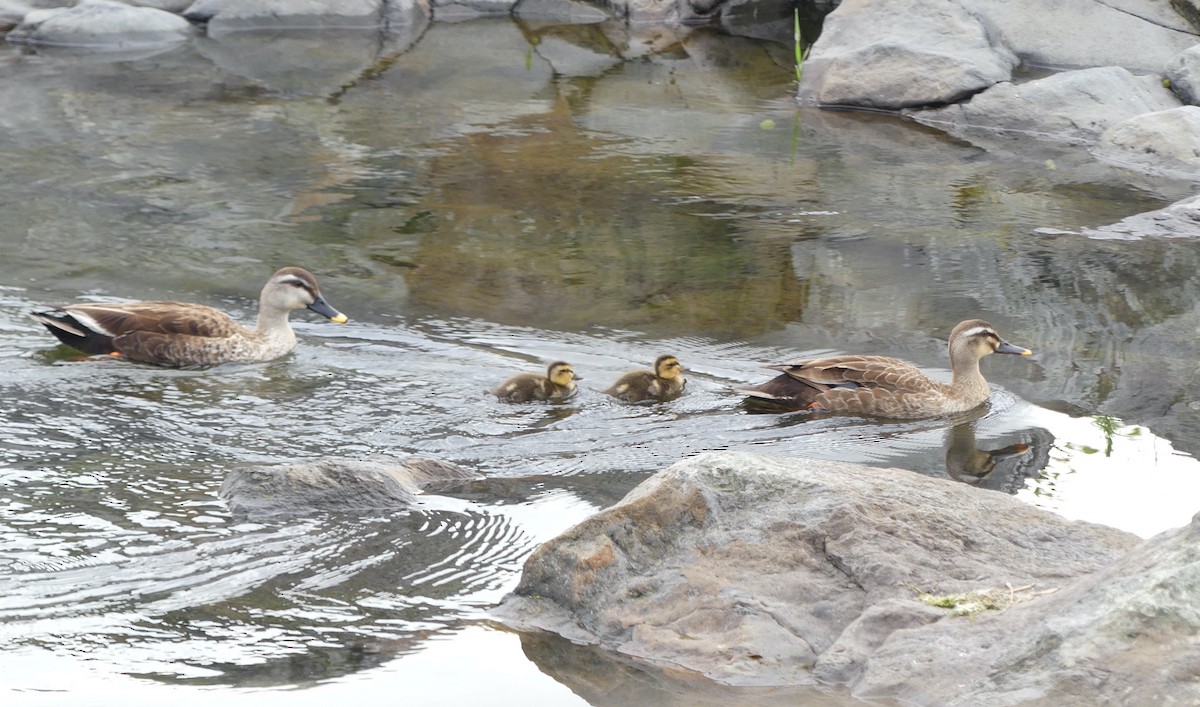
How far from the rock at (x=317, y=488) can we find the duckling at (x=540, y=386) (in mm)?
1588

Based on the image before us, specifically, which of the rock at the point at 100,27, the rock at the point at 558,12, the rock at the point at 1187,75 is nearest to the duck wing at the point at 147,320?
A: the rock at the point at 1187,75

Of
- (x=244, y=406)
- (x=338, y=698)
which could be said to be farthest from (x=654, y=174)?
(x=338, y=698)

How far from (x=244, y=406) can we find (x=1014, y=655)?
16.4 feet

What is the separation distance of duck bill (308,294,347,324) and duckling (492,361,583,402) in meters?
1.61

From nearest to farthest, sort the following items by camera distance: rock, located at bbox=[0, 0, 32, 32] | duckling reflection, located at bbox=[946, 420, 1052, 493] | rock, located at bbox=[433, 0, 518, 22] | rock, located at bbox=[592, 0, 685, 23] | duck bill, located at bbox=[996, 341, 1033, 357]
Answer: duckling reflection, located at bbox=[946, 420, 1052, 493], duck bill, located at bbox=[996, 341, 1033, 357], rock, located at bbox=[0, 0, 32, 32], rock, located at bbox=[433, 0, 518, 22], rock, located at bbox=[592, 0, 685, 23]

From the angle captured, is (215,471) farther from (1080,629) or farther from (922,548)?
(1080,629)

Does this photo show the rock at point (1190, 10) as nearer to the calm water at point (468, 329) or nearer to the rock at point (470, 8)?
the calm water at point (468, 329)

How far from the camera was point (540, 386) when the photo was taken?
313 inches

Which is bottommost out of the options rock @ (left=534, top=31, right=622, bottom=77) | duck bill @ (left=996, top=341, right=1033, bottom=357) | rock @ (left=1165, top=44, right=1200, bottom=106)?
rock @ (left=534, top=31, right=622, bottom=77)

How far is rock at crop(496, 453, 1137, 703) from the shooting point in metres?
4.58

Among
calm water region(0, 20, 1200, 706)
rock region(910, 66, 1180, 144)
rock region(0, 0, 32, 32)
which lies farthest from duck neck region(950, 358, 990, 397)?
rock region(0, 0, 32, 32)

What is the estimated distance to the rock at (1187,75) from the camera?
15383 millimetres

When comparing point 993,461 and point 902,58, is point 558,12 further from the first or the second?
point 993,461

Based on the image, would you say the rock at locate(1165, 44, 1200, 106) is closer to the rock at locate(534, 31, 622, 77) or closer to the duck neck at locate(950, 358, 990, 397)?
the rock at locate(534, 31, 622, 77)
